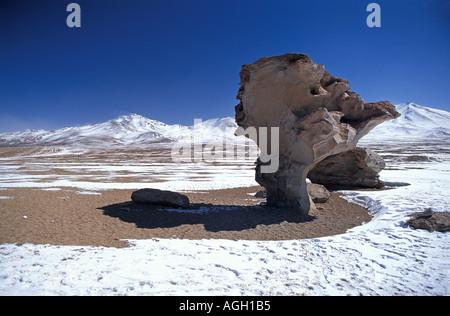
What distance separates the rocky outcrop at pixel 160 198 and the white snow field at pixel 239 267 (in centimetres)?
428

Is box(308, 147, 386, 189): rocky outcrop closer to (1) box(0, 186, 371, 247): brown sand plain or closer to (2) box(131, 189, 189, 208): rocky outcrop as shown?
(1) box(0, 186, 371, 247): brown sand plain

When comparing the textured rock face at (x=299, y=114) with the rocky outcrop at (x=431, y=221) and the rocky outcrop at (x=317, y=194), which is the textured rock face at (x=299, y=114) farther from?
the rocky outcrop at (x=431, y=221)

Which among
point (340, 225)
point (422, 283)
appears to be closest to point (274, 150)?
point (340, 225)

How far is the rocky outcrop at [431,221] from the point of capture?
8287mm

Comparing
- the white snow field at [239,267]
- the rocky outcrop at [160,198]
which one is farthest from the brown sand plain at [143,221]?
the white snow field at [239,267]

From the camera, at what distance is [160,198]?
1229 centimetres

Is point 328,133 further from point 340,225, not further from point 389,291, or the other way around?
point 389,291

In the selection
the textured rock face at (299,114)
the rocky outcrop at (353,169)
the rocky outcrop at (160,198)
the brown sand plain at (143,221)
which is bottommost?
the brown sand plain at (143,221)

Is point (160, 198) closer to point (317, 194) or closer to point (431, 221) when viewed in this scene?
point (317, 194)

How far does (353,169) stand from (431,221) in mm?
9864

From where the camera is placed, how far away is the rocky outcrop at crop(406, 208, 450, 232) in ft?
27.2

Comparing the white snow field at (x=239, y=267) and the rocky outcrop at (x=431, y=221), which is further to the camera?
the rocky outcrop at (x=431, y=221)

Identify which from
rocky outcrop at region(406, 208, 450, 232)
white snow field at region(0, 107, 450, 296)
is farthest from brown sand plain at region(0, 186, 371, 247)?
rocky outcrop at region(406, 208, 450, 232)

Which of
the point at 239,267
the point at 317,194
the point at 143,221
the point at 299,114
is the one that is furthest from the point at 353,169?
the point at 239,267
